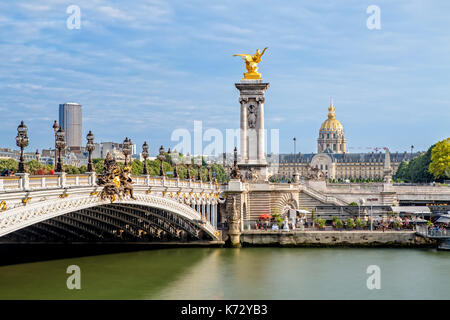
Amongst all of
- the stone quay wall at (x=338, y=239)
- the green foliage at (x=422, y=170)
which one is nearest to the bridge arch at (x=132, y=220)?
the stone quay wall at (x=338, y=239)

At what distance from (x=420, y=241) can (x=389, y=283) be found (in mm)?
15791

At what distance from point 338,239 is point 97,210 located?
1919 centimetres

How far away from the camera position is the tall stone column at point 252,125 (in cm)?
7162

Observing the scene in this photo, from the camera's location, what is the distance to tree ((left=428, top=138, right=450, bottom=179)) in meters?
94.1

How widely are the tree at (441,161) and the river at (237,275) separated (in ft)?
144

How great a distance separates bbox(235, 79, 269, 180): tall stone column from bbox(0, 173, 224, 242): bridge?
1139 centimetres

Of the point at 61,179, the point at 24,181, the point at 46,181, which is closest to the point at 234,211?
the point at 61,179

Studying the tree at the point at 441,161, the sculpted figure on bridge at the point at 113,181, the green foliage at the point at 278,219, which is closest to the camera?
the sculpted figure on bridge at the point at 113,181

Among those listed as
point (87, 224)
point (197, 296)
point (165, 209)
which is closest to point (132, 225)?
point (87, 224)

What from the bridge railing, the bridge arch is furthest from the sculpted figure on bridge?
the bridge railing

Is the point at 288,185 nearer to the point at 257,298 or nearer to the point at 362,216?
the point at 362,216

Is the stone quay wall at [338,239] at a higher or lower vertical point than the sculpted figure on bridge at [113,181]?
lower

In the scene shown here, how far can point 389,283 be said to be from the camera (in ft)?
129

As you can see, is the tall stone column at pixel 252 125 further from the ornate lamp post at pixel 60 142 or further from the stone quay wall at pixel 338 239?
the ornate lamp post at pixel 60 142
